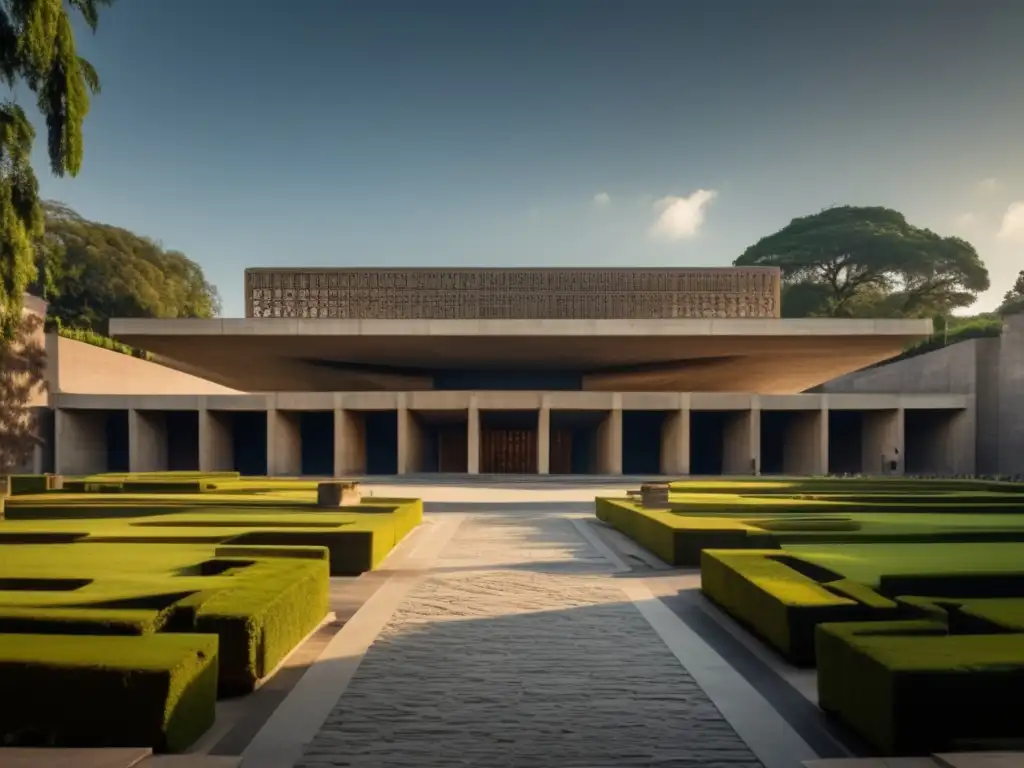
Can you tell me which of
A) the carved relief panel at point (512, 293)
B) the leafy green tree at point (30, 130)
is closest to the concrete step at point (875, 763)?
the leafy green tree at point (30, 130)

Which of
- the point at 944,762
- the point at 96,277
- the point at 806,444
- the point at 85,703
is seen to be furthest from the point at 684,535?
the point at 96,277

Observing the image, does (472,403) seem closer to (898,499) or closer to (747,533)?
(898,499)

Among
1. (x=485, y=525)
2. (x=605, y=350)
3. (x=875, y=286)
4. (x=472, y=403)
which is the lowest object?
(x=485, y=525)

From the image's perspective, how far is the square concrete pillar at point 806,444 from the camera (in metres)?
43.6

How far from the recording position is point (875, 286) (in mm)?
78938

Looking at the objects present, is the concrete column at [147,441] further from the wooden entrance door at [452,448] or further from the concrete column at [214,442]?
the wooden entrance door at [452,448]

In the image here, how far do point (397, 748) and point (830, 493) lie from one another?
73.3ft

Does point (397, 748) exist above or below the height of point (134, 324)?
below

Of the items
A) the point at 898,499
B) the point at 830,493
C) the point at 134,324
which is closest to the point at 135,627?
the point at 898,499

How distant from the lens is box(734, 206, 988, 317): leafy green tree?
7619cm

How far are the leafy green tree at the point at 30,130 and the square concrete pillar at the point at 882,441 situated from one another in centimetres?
4128

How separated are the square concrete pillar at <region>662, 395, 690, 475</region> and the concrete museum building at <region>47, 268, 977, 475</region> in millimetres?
118

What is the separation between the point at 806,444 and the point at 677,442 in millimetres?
8118

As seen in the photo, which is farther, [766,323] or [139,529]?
[766,323]
